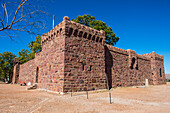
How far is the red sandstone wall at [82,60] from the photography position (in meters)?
8.92

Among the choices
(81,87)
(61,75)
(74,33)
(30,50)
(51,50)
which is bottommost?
(81,87)

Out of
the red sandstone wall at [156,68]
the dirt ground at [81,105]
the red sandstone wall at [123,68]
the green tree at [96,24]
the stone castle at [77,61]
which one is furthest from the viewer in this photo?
the green tree at [96,24]

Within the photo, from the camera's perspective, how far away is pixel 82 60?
9.84 metres

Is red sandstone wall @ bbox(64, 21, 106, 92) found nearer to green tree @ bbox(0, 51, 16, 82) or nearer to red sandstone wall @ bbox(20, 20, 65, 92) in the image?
red sandstone wall @ bbox(20, 20, 65, 92)

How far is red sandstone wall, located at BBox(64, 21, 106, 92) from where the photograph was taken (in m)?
8.92

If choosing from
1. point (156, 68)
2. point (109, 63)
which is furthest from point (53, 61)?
point (156, 68)

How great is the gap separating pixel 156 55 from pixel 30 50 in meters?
31.1

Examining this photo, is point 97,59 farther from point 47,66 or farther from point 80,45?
point 47,66

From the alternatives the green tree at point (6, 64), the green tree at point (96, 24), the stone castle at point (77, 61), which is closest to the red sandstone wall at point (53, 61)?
the stone castle at point (77, 61)

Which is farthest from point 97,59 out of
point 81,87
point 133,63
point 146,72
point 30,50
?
point 30,50

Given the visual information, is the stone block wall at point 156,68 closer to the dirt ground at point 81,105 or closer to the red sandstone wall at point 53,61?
the dirt ground at point 81,105

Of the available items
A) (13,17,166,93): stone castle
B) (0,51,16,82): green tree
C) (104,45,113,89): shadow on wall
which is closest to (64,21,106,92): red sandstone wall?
(13,17,166,93): stone castle

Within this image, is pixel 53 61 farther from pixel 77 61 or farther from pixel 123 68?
pixel 123 68

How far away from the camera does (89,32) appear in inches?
422
